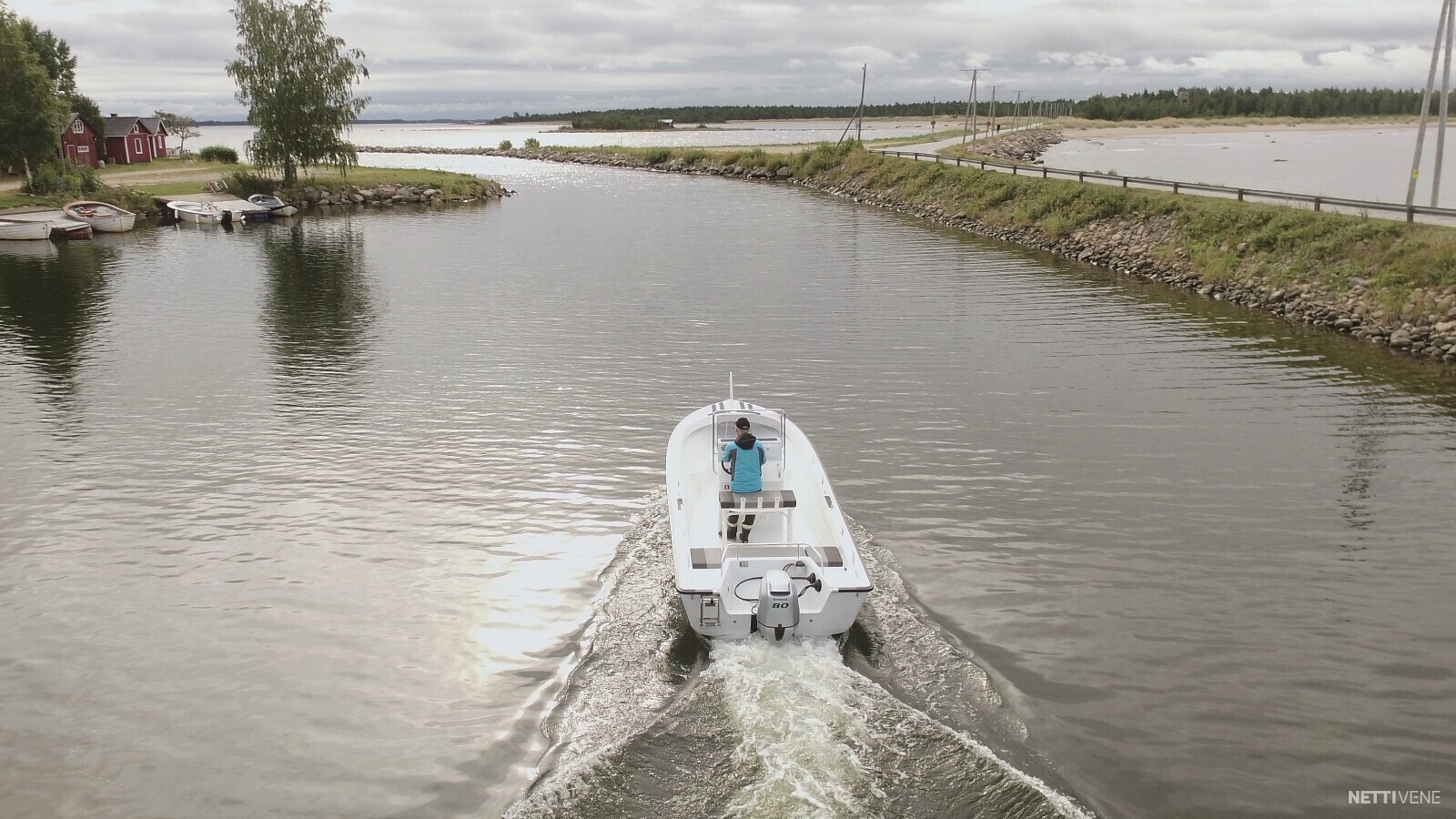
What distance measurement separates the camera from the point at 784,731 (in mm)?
9641

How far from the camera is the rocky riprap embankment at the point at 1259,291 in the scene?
Result: 27141mm

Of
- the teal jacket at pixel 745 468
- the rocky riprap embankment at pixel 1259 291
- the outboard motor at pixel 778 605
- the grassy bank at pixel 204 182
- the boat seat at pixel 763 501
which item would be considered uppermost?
the grassy bank at pixel 204 182

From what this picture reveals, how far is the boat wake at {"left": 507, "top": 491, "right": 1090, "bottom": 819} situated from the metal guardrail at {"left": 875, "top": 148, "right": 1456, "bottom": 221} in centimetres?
3076

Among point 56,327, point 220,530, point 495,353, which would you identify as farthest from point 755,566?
point 56,327

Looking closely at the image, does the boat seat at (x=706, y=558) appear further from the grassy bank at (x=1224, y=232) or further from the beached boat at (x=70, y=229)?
the beached boat at (x=70, y=229)

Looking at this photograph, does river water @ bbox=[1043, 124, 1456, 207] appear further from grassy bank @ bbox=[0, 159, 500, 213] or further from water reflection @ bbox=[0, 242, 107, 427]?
grassy bank @ bbox=[0, 159, 500, 213]

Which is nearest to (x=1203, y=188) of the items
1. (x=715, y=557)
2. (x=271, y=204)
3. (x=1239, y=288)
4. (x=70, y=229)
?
(x=1239, y=288)

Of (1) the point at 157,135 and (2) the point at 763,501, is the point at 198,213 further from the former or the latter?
(2) the point at 763,501

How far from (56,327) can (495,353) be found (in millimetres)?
15720

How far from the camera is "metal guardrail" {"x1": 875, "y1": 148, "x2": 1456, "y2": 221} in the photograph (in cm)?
3322

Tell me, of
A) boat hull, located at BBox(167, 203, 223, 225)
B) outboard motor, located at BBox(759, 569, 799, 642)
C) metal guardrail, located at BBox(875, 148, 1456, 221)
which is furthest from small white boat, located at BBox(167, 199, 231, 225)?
outboard motor, located at BBox(759, 569, 799, 642)

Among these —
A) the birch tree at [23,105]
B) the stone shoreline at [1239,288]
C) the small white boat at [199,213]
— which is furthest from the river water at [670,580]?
the birch tree at [23,105]

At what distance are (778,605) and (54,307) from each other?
35.2 meters

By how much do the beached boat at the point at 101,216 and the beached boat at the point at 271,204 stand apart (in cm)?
861
